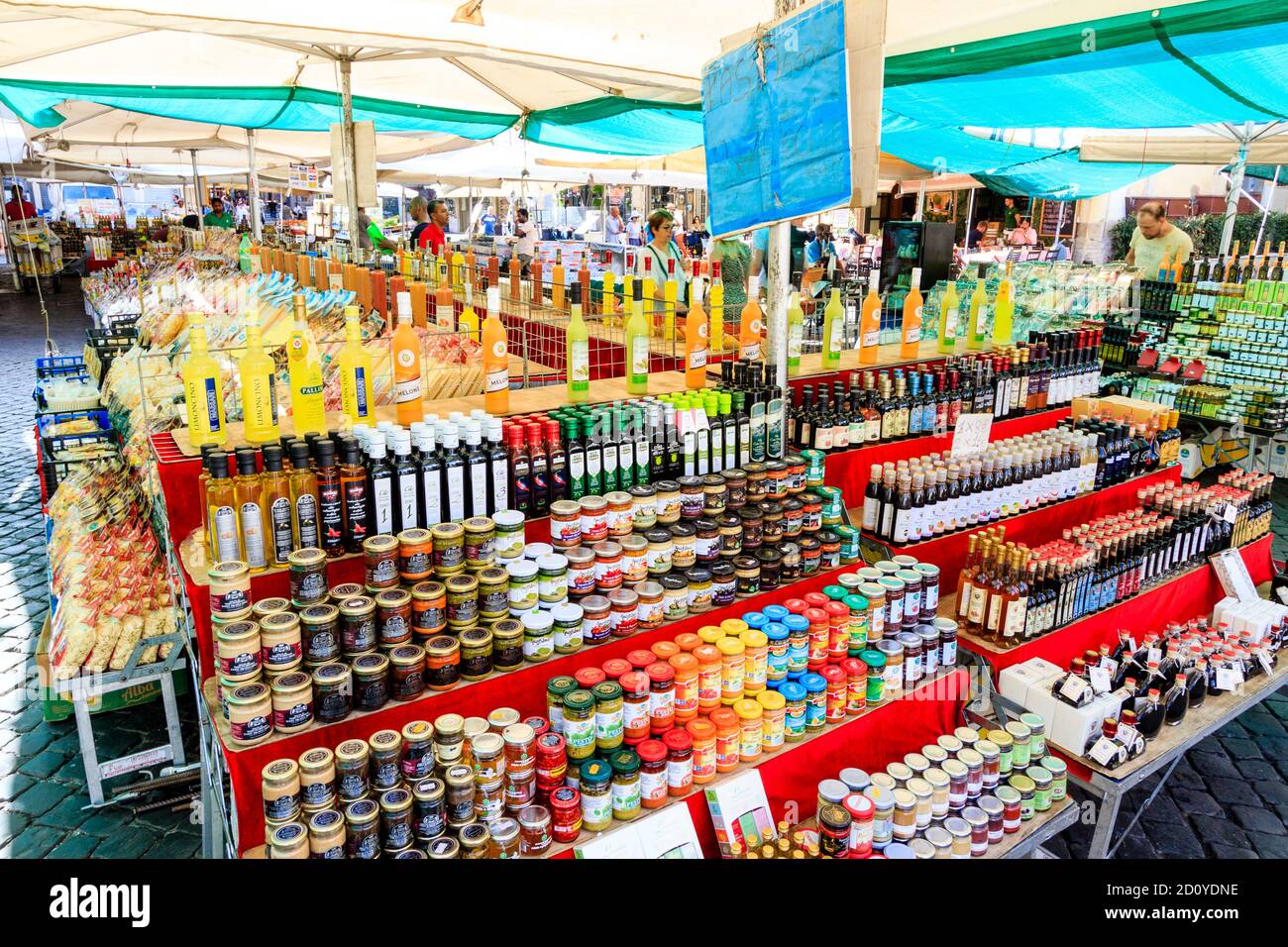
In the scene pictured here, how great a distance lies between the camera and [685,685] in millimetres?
2098

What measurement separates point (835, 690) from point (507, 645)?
40.1 inches

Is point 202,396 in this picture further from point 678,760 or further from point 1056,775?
point 1056,775

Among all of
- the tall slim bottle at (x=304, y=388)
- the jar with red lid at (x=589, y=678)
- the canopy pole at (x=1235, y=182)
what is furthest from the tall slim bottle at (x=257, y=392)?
the canopy pole at (x=1235, y=182)

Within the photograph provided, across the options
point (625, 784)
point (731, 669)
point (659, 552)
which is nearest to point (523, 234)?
point (659, 552)

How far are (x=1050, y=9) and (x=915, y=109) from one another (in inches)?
141

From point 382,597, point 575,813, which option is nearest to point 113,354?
point 382,597

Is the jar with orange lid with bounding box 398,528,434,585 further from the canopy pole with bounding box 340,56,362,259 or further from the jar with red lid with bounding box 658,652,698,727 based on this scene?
the canopy pole with bounding box 340,56,362,259

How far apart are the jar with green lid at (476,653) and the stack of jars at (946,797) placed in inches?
34.9

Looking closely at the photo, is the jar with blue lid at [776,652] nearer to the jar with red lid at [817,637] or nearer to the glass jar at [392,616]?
the jar with red lid at [817,637]

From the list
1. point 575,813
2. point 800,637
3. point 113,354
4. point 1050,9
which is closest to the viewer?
point 575,813
